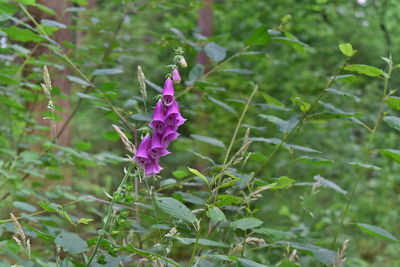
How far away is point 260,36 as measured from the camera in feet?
7.23

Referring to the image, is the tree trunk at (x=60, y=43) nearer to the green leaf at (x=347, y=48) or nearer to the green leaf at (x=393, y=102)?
the green leaf at (x=347, y=48)

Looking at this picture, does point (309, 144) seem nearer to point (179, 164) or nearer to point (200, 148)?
point (200, 148)

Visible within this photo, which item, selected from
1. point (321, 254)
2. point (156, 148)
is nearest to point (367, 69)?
point (321, 254)

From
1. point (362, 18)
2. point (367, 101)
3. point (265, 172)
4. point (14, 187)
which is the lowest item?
point (265, 172)

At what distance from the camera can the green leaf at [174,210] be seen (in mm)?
1240

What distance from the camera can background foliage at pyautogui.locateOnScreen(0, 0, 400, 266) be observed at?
5.34 ft

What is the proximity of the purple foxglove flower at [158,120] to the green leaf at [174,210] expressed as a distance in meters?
0.20

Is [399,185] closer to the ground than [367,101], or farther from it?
closer to the ground

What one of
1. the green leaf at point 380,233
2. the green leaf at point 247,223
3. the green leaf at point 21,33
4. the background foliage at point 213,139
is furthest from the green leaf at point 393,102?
the green leaf at point 21,33

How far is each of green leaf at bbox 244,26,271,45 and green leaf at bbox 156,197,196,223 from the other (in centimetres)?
118

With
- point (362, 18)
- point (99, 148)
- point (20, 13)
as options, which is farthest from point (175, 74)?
point (99, 148)

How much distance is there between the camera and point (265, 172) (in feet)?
26.3

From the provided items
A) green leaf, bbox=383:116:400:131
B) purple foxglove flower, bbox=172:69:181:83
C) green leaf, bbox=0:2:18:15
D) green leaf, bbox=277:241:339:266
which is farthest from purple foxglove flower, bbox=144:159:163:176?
green leaf, bbox=0:2:18:15

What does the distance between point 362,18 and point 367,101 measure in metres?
2.35
